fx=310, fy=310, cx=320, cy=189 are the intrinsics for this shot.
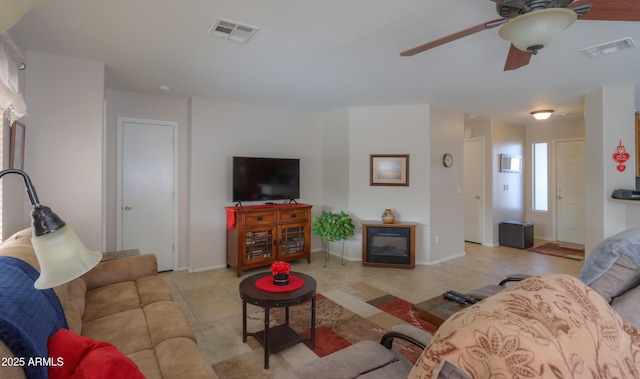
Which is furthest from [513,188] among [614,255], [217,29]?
[217,29]

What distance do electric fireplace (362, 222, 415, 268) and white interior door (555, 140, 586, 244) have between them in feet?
12.9

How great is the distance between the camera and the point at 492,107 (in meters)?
4.90

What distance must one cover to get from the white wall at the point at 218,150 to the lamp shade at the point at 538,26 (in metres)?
3.74

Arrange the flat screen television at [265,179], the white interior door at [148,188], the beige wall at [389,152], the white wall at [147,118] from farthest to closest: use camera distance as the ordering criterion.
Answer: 1. the beige wall at [389,152]
2. the flat screen television at [265,179]
3. the white interior door at [148,188]
4. the white wall at [147,118]

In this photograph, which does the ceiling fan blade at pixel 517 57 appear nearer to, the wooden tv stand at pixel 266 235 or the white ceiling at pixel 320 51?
the white ceiling at pixel 320 51

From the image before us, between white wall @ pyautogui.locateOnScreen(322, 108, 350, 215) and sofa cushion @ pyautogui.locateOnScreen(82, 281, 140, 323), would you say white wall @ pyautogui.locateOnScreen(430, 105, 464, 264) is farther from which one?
sofa cushion @ pyautogui.locateOnScreen(82, 281, 140, 323)

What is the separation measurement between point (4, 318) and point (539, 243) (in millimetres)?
7569

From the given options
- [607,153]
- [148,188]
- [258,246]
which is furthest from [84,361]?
[607,153]

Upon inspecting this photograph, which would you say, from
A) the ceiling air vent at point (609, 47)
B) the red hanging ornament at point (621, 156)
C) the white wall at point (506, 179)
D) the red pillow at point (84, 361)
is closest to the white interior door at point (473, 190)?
the white wall at point (506, 179)

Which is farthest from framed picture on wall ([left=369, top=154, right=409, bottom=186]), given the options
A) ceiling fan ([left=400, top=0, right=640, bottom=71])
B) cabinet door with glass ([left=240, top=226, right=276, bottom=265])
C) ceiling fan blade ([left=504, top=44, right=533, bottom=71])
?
ceiling fan ([left=400, top=0, right=640, bottom=71])

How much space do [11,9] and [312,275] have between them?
3.95m

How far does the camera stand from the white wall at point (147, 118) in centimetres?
392

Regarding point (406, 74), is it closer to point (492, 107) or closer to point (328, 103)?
point (328, 103)

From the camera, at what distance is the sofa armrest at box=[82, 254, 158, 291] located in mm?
2543
